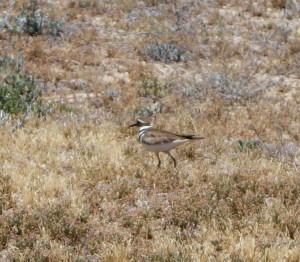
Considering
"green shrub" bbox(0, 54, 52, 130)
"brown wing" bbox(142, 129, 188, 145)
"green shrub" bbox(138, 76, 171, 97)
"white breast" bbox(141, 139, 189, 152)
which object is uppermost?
"brown wing" bbox(142, 129, 188, 145)

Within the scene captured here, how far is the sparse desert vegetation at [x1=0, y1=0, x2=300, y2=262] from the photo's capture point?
6.86 metres

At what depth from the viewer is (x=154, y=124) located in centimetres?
1145

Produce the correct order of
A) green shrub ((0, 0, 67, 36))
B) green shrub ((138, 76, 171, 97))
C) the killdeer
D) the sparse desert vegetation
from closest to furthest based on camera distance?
the sparse desert vegetation → the killdeer → green shrub ((138, 76, 171, 97)) → green shrub ((0, 0, 67, 36))

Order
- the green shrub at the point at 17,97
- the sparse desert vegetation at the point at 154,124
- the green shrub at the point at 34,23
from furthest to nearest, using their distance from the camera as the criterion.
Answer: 1. the green shrub at the point at 34,23
2. the green shrub at the point at 17,97
3. the sparse desert vegetation at the point at 154,124

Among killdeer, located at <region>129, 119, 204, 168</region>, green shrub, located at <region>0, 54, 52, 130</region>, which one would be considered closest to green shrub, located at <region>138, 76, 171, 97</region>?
green shrub, located at <region>0, 54, 52, 130</region>

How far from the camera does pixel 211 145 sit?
34.1ft

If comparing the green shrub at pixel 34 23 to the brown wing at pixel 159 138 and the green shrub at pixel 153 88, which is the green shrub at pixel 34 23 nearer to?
the green shrub at pixel 153 88

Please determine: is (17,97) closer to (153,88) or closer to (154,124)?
(154,124)

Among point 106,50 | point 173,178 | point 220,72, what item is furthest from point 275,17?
point 173,178

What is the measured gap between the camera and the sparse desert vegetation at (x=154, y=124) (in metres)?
6.86

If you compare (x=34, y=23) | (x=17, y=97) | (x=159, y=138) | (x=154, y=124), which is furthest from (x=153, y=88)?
(x=159, y=138)

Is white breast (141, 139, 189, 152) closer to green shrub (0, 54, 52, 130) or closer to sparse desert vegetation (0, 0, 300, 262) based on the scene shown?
sparse desert vegetation (0, 0, 300, 262)

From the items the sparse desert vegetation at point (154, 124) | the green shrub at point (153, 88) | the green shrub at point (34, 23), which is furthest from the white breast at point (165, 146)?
the green shrub at point (34, 23)

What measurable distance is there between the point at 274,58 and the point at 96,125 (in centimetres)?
688
